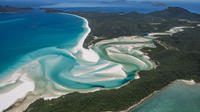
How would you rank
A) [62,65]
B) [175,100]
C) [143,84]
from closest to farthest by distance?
[175,100], [143,84], [62,65]

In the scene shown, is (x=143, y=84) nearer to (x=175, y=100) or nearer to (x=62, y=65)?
(x=175, y=100)

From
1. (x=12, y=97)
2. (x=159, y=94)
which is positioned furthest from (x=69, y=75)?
(x=159, y=94)

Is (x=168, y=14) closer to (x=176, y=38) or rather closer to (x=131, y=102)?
(x=176, y=38)

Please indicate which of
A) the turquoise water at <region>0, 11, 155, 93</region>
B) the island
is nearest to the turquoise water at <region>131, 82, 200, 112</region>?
the island

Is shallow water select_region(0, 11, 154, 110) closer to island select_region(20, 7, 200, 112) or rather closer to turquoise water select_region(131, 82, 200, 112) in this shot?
island select_region(20, 7, 200, 112)

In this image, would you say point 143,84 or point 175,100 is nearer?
point 175,100

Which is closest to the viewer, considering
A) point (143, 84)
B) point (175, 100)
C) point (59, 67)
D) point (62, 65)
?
point (175, 100)

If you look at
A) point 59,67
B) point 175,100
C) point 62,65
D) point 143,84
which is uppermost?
point 143,84

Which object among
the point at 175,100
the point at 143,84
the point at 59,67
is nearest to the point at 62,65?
the point at 59,67
